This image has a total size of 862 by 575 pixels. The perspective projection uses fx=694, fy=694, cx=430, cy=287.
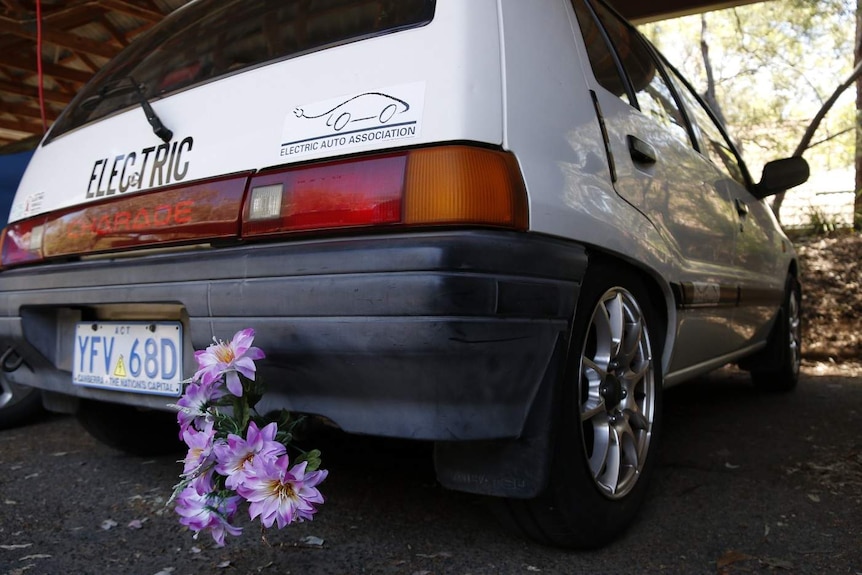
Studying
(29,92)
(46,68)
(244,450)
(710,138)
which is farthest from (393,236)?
(29,92)

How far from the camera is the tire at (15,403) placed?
10.5ft

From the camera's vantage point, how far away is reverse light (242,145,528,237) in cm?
137

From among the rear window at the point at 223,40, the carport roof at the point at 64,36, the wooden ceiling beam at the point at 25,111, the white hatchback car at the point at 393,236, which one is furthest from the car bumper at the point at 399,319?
the wooden ceiling beam at the point at 25,111

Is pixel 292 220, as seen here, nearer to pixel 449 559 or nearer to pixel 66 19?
pixel 449 559

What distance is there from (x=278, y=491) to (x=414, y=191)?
67 cm

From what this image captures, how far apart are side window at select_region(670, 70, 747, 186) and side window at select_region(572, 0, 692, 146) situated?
0.21 metres

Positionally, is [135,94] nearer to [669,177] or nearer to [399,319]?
[399,319]

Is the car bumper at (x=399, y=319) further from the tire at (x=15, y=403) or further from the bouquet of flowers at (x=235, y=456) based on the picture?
the tire at (x=15, y=403)

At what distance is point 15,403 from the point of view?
3223 mm

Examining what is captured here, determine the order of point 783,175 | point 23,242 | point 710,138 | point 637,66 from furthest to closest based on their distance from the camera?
1. point 783,175
2. point 710,138
3. point 637,66
4. point 23,242

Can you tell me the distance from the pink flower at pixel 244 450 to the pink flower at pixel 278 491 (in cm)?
2

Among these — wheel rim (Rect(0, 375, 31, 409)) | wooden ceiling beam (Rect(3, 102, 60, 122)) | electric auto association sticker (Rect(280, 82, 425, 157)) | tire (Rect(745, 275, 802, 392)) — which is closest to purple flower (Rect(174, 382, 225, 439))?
electric auto association sticker (Rect(280, 82, 425, 157))

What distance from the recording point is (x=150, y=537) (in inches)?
73.4

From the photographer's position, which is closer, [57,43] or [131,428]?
[131,428]
